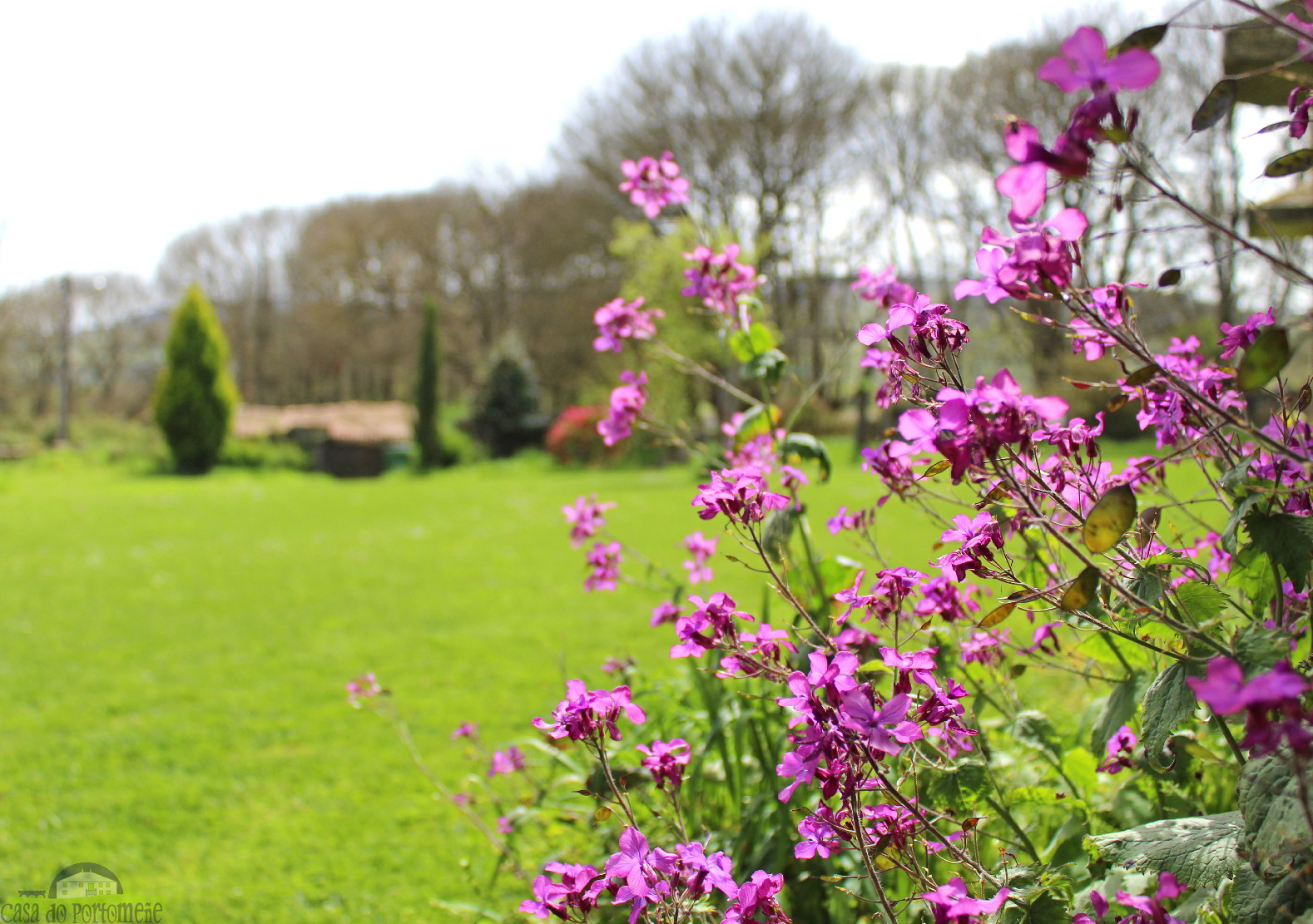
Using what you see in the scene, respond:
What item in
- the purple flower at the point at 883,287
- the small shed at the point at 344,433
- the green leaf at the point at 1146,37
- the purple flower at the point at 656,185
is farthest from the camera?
the small shed at the point at 344,433

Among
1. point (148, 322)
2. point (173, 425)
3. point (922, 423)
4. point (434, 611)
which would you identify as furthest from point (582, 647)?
point (148, 322)

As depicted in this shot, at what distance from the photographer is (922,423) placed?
29.6 inches

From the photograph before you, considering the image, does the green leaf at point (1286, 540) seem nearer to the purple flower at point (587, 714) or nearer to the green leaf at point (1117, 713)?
the green leaf at point (1117, 713)

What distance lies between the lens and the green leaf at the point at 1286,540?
829 mm

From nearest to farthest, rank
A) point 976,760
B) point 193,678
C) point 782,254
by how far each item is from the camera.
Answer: point 976,760 → point 193,678 → point 782,254

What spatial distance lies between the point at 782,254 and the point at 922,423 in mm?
20340

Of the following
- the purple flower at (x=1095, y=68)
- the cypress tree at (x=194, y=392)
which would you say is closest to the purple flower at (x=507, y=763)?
the purple flower at (x=1095, y=68)

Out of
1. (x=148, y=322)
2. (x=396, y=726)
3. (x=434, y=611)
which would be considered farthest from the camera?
(x=148, y=322)

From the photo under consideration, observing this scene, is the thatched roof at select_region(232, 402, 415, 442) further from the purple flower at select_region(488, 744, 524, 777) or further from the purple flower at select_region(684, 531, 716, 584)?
the purple flower at select_region(684, 531, 716, 584)

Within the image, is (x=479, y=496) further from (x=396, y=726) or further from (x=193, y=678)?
(x=396, y=726)

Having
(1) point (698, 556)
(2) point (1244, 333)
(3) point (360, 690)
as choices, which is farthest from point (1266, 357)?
(3) point (360, 690)

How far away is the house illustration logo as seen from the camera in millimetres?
2299

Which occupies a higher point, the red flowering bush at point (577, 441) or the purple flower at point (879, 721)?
the purple flower at point (879, 721)

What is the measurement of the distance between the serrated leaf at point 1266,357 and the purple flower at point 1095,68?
0.82 ft
